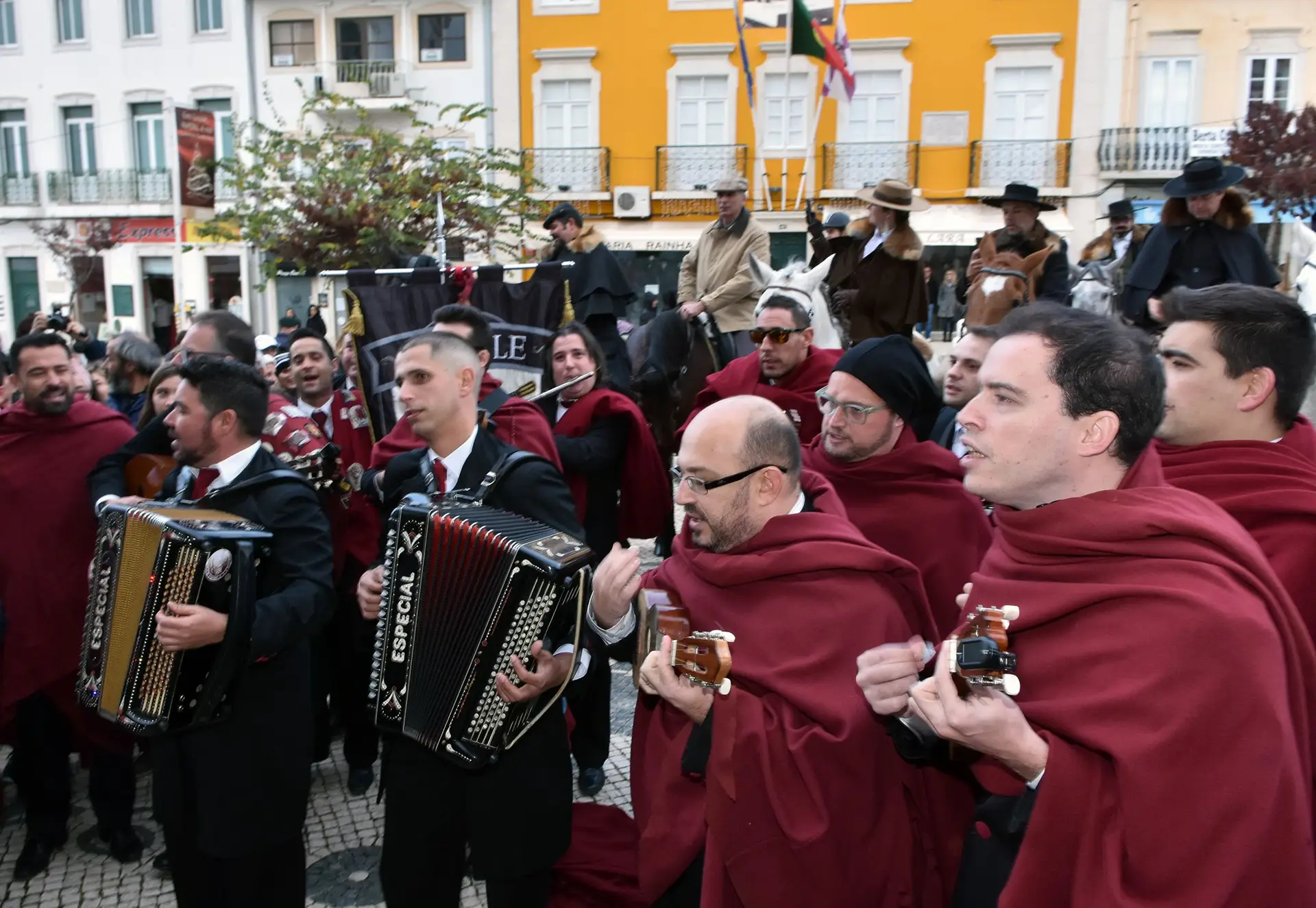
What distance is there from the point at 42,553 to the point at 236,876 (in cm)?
187

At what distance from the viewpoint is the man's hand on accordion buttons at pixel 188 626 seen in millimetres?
2854

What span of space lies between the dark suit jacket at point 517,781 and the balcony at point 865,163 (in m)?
22.5

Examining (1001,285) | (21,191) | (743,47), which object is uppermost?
(743,47)

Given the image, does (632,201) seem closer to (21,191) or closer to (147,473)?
(21,191)

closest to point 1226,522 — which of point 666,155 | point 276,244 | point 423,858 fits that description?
point 423,858

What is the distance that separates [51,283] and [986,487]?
32983 millimetres

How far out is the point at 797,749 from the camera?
240cm

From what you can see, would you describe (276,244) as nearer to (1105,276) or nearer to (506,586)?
(1105,276)

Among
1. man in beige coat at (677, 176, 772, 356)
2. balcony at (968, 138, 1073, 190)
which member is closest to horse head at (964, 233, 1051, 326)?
man in beige coat at (677, 176, 772, 356)

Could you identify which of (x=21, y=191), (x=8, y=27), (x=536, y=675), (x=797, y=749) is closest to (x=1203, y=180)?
(x=797, y=749)

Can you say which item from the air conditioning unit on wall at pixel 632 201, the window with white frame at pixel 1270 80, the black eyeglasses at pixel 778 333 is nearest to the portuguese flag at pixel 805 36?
the air conditioning unit on wall at pixel 632 201

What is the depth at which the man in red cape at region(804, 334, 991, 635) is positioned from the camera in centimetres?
349

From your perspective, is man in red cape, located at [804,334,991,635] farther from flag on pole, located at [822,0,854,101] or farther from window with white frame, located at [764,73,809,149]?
window with white frame, located at [764,73,809,149]

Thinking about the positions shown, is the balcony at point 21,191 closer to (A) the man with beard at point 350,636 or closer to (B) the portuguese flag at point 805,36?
(B) the portuguese flag at point 805,36
